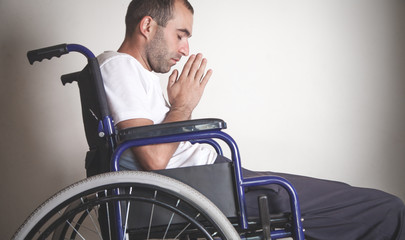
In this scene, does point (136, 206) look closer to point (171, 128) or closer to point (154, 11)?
point (171, 128)

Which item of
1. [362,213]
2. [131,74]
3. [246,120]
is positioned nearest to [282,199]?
[362,213]

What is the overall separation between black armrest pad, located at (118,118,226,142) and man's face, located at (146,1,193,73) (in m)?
0.48

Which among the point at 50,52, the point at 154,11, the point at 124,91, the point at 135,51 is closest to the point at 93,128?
the point at 124,91

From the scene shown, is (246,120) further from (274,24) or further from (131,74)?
(131,74)

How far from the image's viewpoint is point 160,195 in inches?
35.4

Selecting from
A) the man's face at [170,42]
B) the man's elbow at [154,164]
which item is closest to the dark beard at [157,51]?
the man's face at [170,42]

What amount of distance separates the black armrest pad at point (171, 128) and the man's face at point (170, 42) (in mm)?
483

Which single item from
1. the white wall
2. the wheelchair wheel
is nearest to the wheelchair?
the wheelchair wheel

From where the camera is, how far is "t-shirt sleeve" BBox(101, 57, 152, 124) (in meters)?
0.97

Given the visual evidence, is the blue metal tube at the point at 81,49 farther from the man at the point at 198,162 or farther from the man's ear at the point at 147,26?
the man's ear at the point at 147,26

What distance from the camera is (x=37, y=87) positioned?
6.90 ft

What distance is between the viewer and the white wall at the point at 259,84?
6.89 ft

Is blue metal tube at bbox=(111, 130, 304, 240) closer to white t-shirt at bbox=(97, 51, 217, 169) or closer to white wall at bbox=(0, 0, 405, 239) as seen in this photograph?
white t-shirt at bbox=(97, 51, 217, 169)

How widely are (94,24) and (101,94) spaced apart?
131 centimetres
